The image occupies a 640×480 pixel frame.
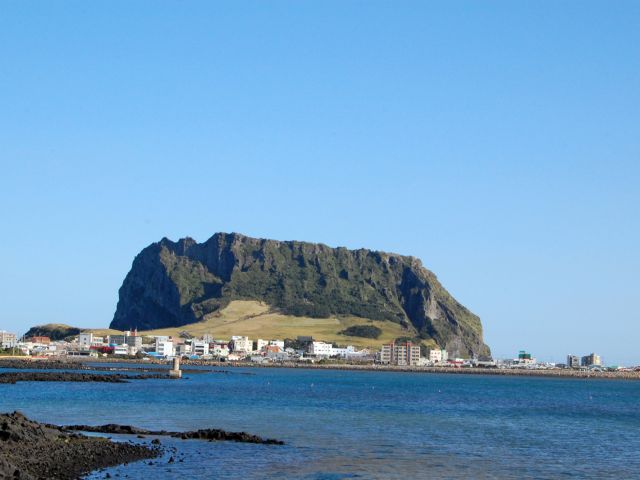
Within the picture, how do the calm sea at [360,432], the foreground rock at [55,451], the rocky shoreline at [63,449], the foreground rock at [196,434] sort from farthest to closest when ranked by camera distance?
the foreground rock at [196,434] → the calm sea at [360,432] → the foreground rock at [55,451] → the rocky shoreline at [63,449]

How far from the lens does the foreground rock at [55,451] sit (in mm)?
38125

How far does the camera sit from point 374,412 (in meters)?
82.3

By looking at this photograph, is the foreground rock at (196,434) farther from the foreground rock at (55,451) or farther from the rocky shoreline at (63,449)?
the foreground rock at (55,451)

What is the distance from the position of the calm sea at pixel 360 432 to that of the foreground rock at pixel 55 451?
4.76 ft

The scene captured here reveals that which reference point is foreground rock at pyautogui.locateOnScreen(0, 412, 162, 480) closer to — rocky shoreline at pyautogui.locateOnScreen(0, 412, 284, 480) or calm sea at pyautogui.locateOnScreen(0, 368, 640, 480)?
rocky shoreline at pyautogui.locateOnScreen(0, 412, 284, 480)

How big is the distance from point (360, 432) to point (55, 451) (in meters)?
24.7

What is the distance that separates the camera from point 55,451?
4266 centimetres

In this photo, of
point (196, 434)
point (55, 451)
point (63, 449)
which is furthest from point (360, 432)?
point (55, 451)

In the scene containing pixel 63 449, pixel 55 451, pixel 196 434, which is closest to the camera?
pixel 55 451

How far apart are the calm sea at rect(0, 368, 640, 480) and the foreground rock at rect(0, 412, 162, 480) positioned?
4.76 ft

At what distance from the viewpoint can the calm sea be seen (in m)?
43.7

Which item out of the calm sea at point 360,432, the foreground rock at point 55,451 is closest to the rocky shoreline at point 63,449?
the foreground rock at point 55,451

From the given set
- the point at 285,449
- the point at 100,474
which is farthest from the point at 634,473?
the point at 100,474

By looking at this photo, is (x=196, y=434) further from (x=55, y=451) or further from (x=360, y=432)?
(x=360, y=432)
